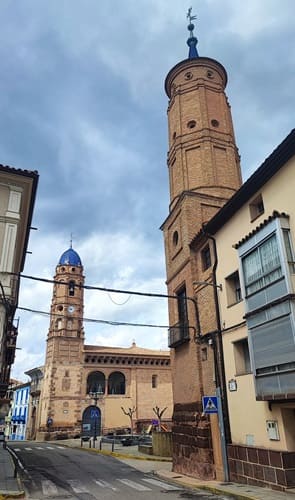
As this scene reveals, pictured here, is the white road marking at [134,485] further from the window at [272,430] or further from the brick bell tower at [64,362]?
the brick bell tower at [64,362]

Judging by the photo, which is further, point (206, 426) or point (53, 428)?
point (53, 428)

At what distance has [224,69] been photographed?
78.6ft

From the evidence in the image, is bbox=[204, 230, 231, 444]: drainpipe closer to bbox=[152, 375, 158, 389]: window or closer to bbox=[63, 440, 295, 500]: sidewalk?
bbox=[63, 440, 295, 500]: sidewalk

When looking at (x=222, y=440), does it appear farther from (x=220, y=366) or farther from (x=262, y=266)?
(x=262, y=266)

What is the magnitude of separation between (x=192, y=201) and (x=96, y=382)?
1501 inches

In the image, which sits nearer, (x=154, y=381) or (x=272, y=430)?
(x=272, y=430)

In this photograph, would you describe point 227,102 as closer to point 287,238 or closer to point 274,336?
point 287,238

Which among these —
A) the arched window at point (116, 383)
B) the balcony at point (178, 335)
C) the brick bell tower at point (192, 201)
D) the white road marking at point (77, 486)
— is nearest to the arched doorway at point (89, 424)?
the arched window at point (116, 383)

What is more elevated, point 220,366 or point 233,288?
point 233,288

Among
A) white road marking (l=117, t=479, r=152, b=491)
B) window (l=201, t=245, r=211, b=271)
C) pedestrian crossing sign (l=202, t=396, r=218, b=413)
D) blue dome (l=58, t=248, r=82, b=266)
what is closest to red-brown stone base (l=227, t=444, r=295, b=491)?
pedestrian crossing sign (l=202, t=396, r=218, b=413)

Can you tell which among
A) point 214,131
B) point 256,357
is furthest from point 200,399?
point 214,131

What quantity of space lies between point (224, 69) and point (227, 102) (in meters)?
2.43

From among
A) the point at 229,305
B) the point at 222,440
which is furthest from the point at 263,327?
the point at 222,440

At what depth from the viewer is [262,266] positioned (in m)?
11.2
